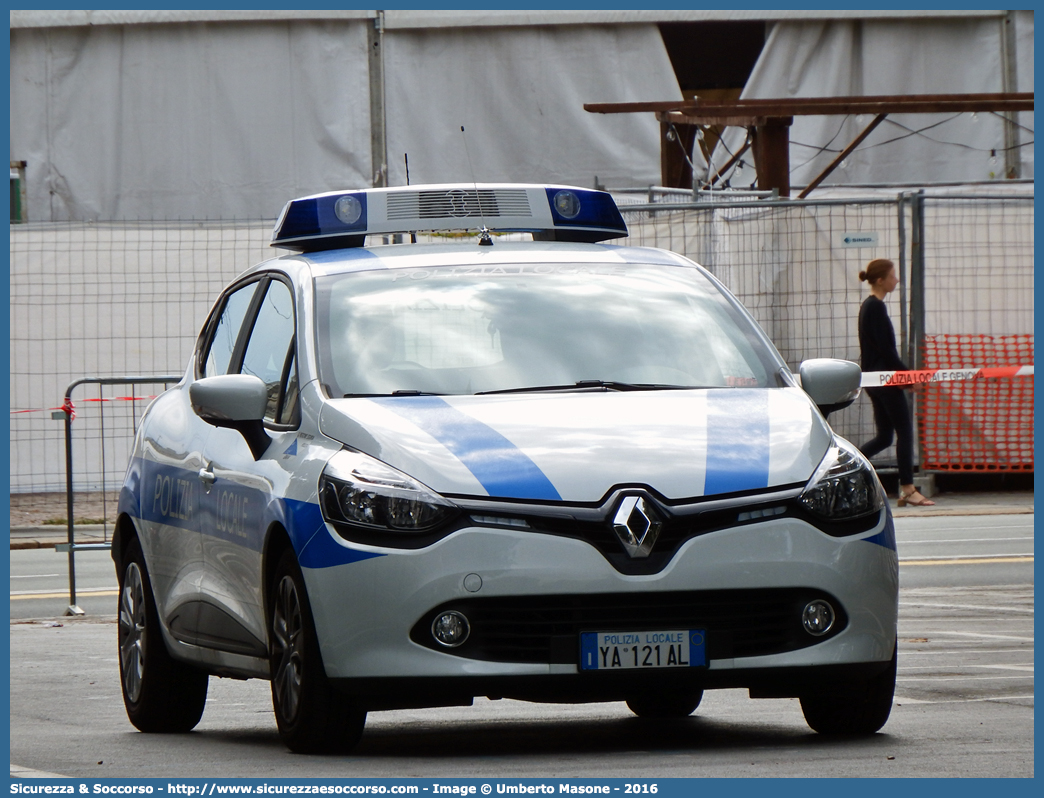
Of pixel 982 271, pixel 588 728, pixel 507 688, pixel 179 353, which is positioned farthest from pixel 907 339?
pixel 507 688

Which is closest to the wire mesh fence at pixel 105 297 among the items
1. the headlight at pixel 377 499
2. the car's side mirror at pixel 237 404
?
the car's side mirror at pixel 237 404

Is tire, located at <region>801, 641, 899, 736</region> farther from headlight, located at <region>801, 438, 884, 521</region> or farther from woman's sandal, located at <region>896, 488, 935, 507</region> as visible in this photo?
woman's sandal, located at <region>896, 488, 935, 507</region>

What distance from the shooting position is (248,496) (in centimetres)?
642

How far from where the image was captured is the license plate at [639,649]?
18.8ft

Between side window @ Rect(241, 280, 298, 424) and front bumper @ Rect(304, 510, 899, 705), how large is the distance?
94 centimetres

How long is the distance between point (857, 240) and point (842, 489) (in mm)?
13135

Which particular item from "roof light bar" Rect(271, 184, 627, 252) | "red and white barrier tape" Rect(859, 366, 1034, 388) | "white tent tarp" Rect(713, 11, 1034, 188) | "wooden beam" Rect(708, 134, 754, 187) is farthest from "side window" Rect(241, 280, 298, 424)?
"white tent tarp" Rect(713, 11, 1034, 188)

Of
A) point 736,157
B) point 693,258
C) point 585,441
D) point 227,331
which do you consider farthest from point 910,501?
point 585,441

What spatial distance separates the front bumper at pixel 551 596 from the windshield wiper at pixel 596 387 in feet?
2.74

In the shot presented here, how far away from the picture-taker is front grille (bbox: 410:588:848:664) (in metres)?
5.69

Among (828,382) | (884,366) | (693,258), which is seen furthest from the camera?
(693,258)

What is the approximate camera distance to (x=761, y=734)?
6629mm

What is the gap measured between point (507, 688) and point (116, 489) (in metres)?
11.5

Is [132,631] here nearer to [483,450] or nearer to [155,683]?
[155,683]
